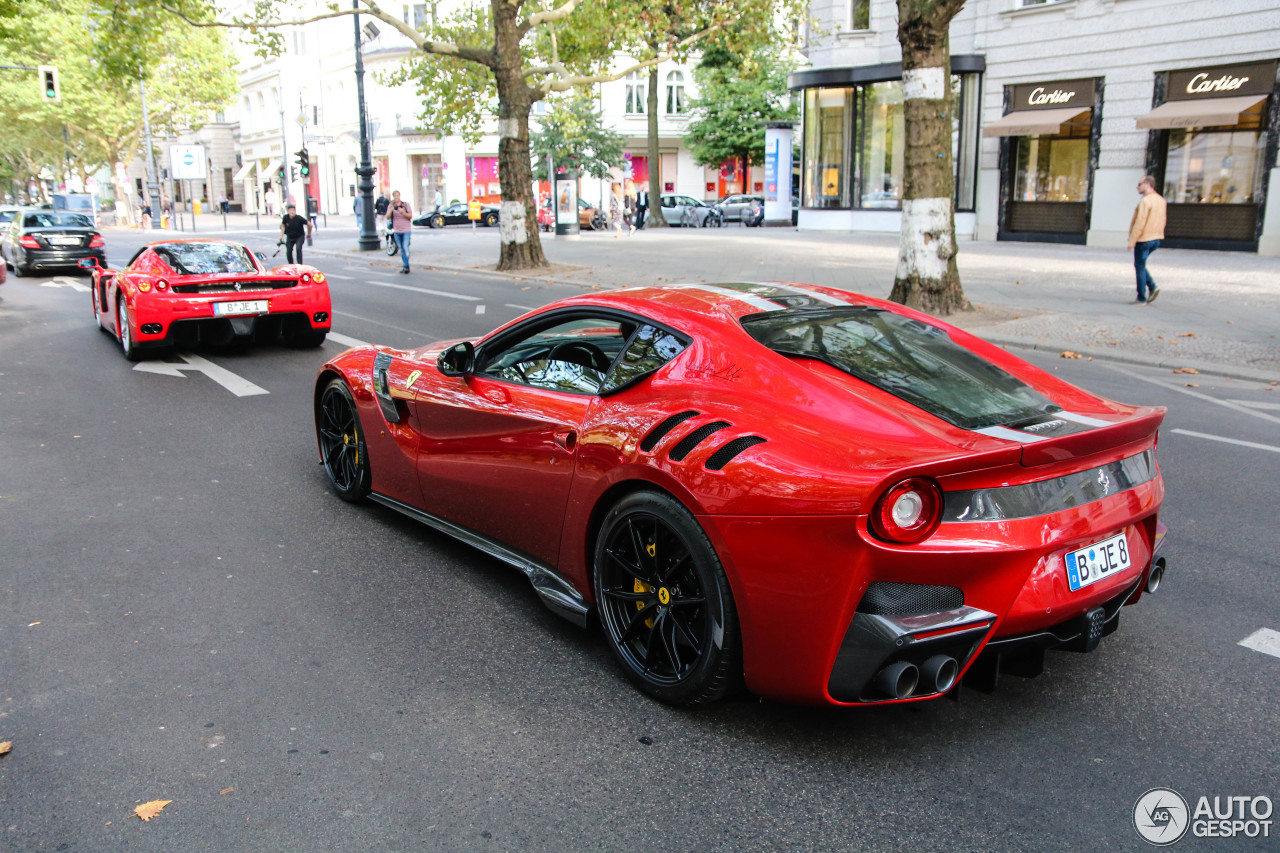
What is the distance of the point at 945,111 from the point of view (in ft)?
42.5

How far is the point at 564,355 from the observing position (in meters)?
4.23

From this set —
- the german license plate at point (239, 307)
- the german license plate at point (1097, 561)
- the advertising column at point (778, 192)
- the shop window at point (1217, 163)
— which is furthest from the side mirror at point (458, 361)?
the advertising column at point (778, 192)

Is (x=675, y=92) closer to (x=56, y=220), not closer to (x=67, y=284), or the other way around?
(x=56, y=220)

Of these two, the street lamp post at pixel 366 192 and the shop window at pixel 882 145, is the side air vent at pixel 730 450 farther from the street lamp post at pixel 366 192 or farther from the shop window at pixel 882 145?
the shop window at pixel 882 145

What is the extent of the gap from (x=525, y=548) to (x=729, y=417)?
1317 mm

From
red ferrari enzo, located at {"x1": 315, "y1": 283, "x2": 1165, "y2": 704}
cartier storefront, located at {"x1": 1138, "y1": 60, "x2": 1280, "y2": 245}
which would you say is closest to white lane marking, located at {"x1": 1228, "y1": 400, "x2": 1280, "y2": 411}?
red ferrari enzo, located at {"x1": 315, "y1": 283, "x2": 1165, "y2": 704}

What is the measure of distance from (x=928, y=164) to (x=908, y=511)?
37.3 feet

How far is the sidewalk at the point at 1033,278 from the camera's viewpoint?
38.0ft

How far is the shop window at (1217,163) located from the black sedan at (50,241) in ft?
84.6

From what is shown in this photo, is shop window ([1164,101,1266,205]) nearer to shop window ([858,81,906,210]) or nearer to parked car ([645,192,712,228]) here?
shop window ([858,81,906,210])

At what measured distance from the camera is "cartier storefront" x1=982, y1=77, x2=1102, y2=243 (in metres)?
25.7

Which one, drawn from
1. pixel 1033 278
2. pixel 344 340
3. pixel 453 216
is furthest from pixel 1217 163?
A: pixel 453 216

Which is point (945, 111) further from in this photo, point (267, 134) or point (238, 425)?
point (267, 134)

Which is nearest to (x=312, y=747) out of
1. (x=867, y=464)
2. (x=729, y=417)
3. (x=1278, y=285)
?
(x=729, y=417)
